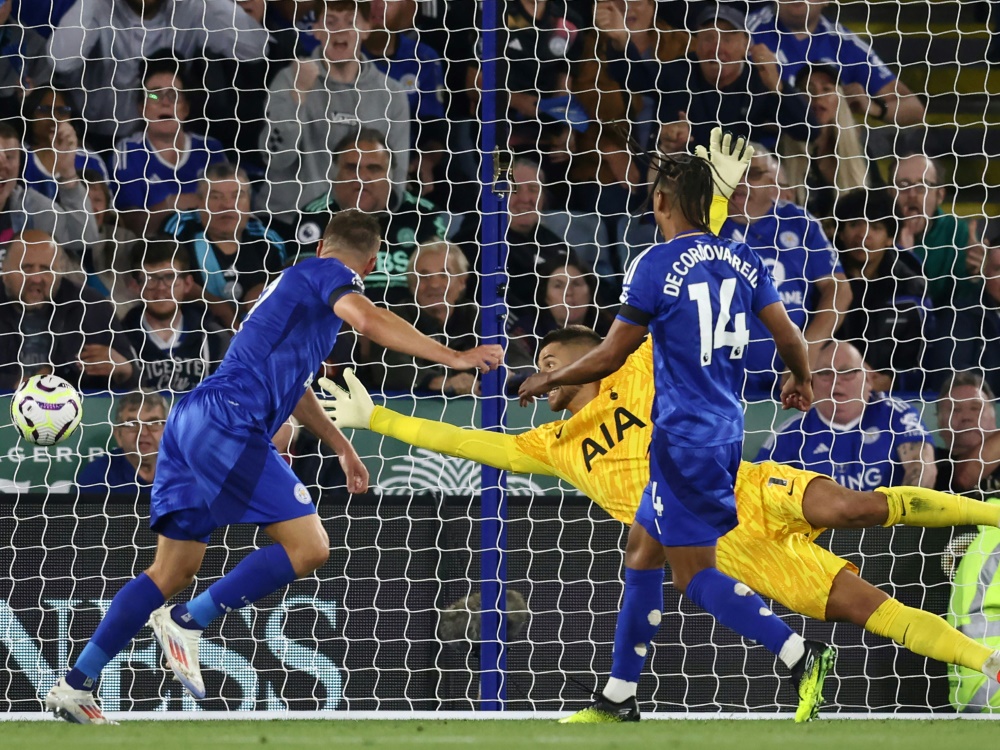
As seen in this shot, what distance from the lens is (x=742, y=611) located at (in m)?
4.37

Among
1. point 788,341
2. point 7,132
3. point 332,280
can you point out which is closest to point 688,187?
point 788,341

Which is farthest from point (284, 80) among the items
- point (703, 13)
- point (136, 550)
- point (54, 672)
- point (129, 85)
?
point (54, 672)

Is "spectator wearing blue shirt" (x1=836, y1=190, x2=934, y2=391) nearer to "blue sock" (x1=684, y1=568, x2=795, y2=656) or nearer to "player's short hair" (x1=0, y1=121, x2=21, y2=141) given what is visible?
"blue sock" (x1=684, y1=568, x2=795, y2=656)

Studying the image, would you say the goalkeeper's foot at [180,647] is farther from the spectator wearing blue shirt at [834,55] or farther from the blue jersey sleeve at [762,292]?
the spectator wearing blue shirt at [834,55]

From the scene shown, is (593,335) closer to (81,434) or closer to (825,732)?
(825,732)

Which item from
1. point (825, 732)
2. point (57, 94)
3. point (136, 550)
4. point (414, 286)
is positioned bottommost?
point (136, 550)

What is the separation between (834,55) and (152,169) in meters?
3.37

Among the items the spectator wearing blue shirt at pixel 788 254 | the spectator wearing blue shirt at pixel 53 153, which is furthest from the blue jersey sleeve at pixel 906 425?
the spectator wearing blue shirt at pixel 53 153

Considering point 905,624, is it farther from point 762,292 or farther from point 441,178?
point 441,178

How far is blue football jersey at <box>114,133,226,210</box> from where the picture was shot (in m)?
6.93

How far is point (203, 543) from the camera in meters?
4.78

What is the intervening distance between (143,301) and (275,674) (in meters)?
1.80

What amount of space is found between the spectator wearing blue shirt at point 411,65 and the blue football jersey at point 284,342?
233 centimetres

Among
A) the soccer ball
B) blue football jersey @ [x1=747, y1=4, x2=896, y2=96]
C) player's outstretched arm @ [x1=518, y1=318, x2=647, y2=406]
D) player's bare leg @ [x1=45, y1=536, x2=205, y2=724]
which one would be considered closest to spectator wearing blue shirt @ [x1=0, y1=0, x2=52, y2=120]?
the soccer ball
